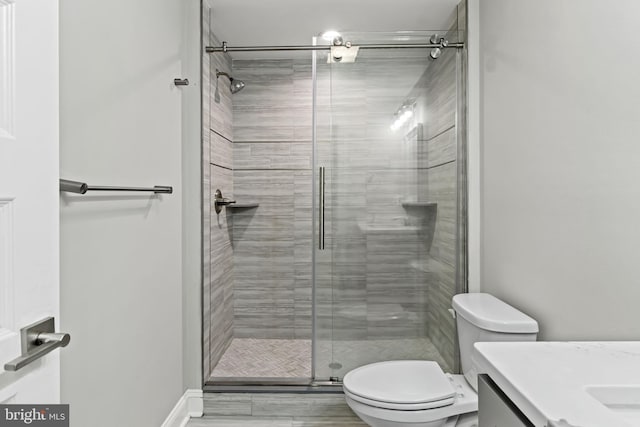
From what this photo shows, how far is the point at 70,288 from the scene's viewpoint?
121 cm

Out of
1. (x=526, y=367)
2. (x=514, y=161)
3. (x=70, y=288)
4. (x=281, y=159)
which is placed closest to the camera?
(x=526, y=367)

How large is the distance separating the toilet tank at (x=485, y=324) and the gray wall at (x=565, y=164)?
0.25 ft

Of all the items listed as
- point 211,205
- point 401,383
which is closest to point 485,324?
point 401,383

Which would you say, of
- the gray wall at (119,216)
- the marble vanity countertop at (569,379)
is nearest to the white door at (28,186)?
the gray wall at (119,216)

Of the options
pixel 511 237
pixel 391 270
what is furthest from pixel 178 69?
pixel 511 237

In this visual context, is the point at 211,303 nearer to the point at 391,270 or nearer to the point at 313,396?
the point at 313,396

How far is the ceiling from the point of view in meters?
2.41

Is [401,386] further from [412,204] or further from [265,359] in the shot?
[265,359]

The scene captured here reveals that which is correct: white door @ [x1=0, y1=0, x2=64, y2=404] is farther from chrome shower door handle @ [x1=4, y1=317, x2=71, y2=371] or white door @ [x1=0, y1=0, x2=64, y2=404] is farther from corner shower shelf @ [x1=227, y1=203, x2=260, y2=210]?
corner shower shelf @ [x1=227, y1=203, x2=260, y2=210]

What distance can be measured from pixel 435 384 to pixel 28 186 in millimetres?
1662

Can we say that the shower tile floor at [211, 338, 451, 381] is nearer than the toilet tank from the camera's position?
No

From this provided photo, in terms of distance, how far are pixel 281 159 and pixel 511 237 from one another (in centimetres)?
196

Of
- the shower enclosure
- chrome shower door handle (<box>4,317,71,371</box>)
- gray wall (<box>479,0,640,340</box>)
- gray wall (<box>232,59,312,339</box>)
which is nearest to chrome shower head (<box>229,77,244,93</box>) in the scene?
gray wall (<box>232,59,312,339</box>)

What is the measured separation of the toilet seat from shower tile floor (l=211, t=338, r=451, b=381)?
1.28ft
